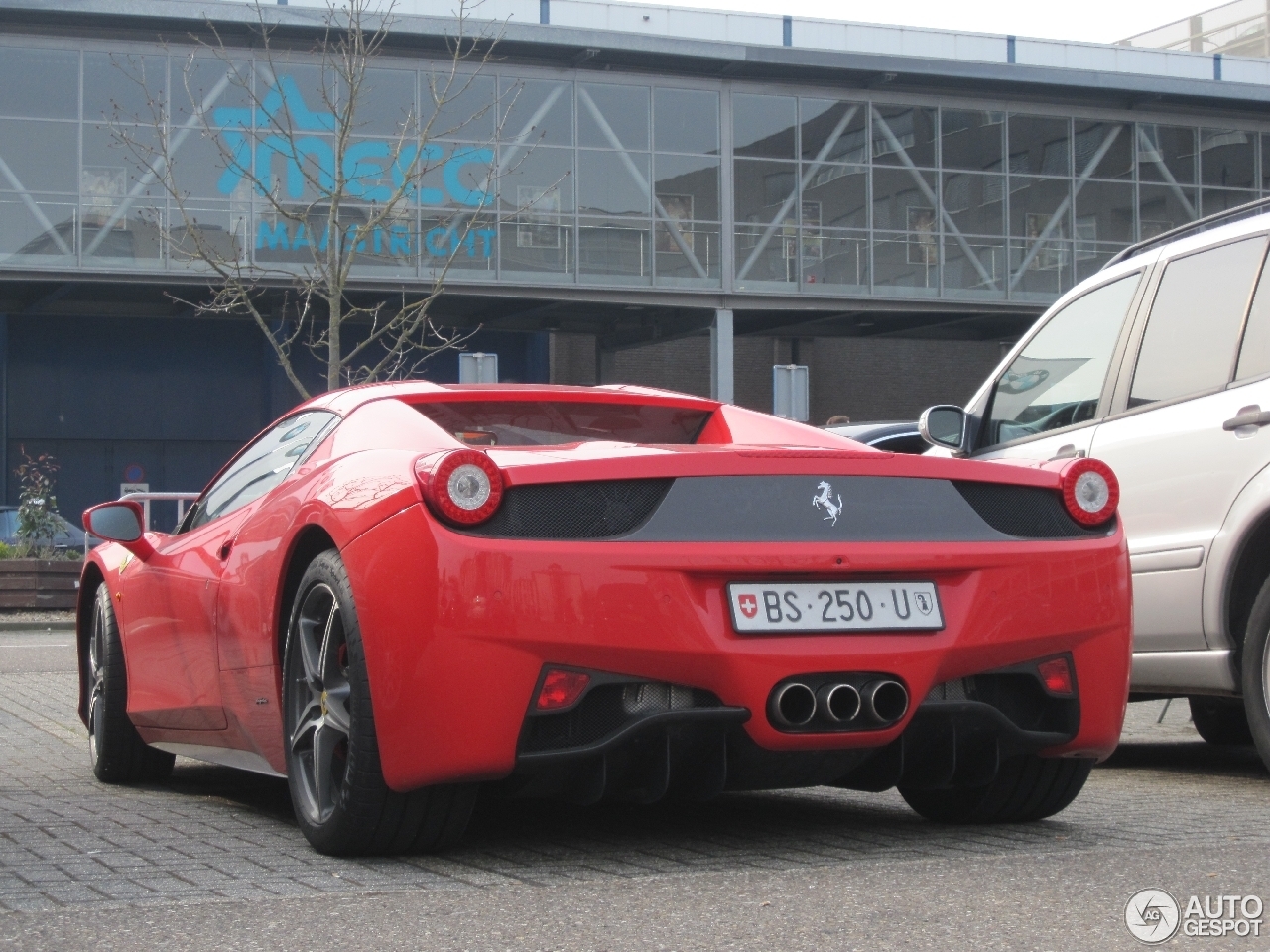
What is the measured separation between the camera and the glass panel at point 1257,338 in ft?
19.1

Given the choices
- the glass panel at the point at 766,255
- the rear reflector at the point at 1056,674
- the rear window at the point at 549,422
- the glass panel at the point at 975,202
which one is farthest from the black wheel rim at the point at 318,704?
the glass panel at the point at 975,202

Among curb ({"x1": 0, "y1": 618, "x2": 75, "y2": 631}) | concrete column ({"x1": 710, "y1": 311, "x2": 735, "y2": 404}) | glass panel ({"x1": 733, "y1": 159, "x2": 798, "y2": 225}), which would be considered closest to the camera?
curb ({"x1": 0, "y1": 618, "x2": 75, "y2": 631})

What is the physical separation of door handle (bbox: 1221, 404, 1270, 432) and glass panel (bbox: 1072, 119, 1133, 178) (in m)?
31.1

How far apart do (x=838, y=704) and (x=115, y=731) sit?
302 centimetres

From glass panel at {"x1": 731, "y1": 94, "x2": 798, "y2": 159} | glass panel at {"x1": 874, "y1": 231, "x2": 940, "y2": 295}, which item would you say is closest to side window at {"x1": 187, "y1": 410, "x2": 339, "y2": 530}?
glass panel at {"x1": 731, "y1": 94, "x2": 798, "y2": 159}

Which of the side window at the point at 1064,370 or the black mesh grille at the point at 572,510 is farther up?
the side window at the point at 1064,370

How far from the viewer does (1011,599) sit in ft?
13.6

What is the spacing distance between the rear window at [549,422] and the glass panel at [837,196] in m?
28.6

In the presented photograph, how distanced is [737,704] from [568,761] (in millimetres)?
391

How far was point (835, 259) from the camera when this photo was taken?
3309 cm

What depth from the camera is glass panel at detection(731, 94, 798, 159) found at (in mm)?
33125

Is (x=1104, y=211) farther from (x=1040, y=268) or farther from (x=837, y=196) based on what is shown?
(x=837, y=196)

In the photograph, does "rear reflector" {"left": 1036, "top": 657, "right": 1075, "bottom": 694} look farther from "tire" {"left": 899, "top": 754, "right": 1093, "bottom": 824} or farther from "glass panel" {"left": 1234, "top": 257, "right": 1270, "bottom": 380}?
"glass panel" {"left": 1234, "top": 257, "right": 1270, "bottom": 380}

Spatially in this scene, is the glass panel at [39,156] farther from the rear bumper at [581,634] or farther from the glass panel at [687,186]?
the rear bumper at [581,634]
